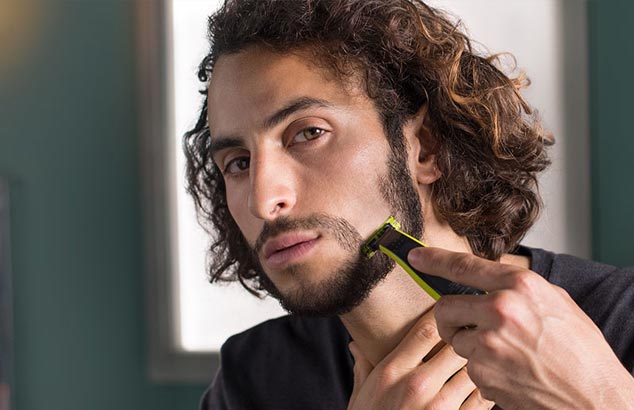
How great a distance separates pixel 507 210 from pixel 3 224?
4.06 ft

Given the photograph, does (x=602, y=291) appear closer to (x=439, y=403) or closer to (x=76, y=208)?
(x=439, y=403)

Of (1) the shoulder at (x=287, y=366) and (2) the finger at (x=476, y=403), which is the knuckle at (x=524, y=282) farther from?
(1) the shoulder at (x=287, y=366)

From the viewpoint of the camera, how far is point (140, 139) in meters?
1.85

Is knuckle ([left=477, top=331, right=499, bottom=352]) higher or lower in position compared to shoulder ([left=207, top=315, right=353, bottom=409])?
higher

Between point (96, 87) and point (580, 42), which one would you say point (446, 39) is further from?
point (96, 87)

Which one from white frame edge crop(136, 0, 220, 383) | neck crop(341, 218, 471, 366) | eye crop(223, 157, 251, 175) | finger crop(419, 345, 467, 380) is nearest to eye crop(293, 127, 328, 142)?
eye crop(223, 157, 251, 175)

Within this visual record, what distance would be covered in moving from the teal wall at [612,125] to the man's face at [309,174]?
→ 0.50 m

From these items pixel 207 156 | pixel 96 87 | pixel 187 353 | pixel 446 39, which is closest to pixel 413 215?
pixel 446 39

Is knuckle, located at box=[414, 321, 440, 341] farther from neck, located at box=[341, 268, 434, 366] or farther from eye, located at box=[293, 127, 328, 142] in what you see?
eye, located at box=[293, 127, 328, 142]

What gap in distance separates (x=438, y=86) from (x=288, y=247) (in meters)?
0.34

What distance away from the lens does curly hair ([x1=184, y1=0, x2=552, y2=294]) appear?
46.6 inches

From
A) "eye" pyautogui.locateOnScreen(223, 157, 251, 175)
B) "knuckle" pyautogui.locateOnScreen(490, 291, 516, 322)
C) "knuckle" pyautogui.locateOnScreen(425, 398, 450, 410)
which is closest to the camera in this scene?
"knuckle" pyautogui.locateOnScreen(490, 291, 516, 322)

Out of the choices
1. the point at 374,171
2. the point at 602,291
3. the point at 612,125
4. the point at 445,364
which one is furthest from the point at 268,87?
the point at 612,125

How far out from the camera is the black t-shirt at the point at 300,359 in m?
1.21
